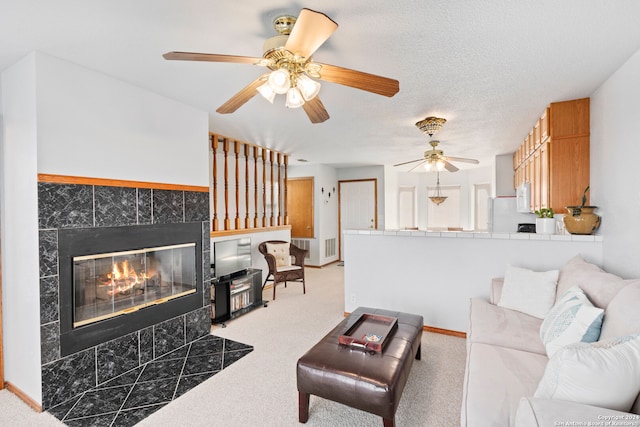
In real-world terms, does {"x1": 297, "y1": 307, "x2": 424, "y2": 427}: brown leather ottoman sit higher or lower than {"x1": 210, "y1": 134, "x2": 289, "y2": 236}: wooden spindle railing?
lower

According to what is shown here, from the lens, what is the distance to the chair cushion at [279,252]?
510cm

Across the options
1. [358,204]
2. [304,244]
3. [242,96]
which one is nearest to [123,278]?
[242,96]

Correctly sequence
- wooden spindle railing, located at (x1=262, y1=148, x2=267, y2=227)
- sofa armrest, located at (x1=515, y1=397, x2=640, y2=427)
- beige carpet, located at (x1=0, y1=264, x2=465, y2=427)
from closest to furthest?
sofa armrest, located at (x1=515, y1=397, x2=640, y2=427), beige carpet, located at (x1=0, y1=264, x2=465, y2=427), wooden spindle railing, located at (x1=262, y1=148, x2=267, y2=227)

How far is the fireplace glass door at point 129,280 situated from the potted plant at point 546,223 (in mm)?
3569

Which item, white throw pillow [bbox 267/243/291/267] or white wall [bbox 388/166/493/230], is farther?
white wall [bbox 388/166/493/230]

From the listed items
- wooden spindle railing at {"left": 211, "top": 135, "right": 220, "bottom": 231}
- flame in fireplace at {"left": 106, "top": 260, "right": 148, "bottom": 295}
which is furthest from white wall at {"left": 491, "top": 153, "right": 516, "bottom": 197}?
flame in fireplace at {"left": 106, "top": 260, "right": 148, "bottom": 295}

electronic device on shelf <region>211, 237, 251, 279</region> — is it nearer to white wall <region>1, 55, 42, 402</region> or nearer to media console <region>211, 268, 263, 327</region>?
media console <region>211, 268, 263, 327</region>

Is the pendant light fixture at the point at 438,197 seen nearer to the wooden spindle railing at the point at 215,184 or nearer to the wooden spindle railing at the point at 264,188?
the wooden spindle railing at the point at 264,188

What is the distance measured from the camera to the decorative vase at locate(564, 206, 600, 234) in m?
2.74

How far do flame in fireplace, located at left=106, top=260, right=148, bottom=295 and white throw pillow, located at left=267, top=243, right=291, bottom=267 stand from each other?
2.43 metres

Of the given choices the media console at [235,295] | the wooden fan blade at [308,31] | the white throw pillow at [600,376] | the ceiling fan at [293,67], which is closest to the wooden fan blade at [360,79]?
the ceiling fan at [293,67]

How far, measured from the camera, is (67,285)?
226 cm

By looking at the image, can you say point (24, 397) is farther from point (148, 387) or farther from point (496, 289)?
point (496, 289)

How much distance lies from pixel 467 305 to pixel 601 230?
4.49 feet
